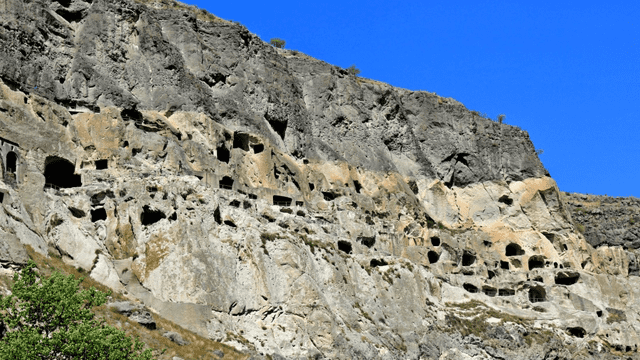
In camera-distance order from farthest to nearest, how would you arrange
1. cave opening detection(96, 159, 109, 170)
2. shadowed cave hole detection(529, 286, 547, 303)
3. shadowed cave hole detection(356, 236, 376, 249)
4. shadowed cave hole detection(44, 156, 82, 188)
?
shadowed cave hole detection(529, 286, 547, 303) < shadowed cave hole detection(356, 236, 376, 249) < cave opening detection(96, 159, 109, 170) < shadowed cave hole detection(44, 156, 82, 188)

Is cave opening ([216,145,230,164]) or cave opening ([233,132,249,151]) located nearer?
cave opening ([216,145,230,164])

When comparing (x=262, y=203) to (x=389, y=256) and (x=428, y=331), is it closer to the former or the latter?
(x=389, y=256)

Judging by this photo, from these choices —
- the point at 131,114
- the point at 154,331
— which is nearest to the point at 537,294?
Result: the point at 131,114

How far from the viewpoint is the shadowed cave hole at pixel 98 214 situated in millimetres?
47812

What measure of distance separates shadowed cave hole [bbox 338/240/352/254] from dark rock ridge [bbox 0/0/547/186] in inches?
485

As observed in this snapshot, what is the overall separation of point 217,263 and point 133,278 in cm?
485

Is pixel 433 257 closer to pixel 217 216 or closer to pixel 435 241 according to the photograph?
pixel 435 241

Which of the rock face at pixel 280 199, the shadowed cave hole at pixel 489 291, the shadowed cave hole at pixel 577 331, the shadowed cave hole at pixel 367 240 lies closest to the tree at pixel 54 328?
the rock face at pixel 280 199

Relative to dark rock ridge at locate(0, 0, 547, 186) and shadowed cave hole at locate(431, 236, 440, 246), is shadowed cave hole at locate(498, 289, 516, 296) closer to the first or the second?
shadowed cave hole at locate(431, 236, 440, 246)

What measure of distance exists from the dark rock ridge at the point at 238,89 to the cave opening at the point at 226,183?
552 cm

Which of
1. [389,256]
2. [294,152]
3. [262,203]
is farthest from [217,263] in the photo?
[294,152]

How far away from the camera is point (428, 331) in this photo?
2121 inches

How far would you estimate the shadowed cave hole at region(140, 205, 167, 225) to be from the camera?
4788 cm

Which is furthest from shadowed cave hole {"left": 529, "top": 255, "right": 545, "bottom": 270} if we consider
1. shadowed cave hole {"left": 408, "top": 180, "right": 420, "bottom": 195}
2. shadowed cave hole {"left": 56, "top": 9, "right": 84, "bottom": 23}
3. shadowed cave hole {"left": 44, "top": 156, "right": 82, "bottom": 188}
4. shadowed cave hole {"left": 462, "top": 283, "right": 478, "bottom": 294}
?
shadowed cave hole {"left": 56, "top": 9, "right": 84, "bottom": 23}
